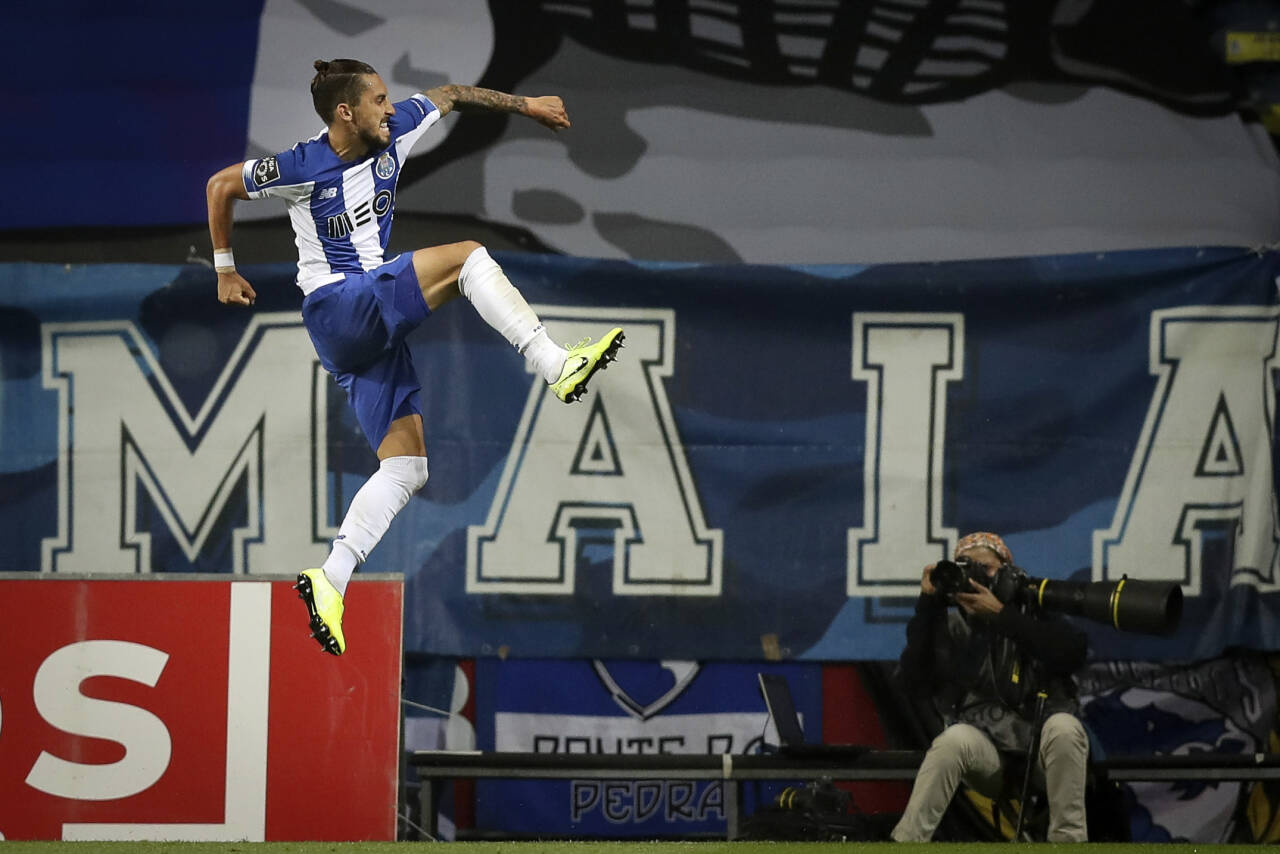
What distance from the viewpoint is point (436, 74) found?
654cm

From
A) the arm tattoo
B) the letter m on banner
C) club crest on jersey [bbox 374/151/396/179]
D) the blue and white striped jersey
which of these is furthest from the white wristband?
the letter m on banner

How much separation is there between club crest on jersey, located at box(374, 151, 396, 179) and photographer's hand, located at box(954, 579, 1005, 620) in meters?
2.35

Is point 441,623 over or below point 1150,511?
below

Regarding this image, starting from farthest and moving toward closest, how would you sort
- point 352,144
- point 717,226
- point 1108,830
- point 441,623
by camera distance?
point 717,226 → point 441,623 → point 1108,830 → point 352,144

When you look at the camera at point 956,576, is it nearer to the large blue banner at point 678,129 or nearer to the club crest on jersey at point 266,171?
the large blue banner at point 678,129

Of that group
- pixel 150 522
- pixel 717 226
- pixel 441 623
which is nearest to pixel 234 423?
pixel 150 522

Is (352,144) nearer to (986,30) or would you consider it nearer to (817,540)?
(817,540)

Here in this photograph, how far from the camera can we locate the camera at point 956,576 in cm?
523

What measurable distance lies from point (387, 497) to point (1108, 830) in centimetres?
270

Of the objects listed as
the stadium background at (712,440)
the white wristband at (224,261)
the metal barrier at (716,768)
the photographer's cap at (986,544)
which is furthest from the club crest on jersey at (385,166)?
the photographer's cap at (986,544)

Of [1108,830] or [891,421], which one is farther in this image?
[891,421]

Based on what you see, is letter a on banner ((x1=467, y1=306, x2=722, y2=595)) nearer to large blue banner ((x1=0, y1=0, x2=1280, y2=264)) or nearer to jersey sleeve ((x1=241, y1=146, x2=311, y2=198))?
large blue banner ((x1=0, y1=0, x2=1280, y2=264))

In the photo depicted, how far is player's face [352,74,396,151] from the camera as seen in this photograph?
4.20 metres

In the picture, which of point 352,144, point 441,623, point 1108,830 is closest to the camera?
point 352,144
